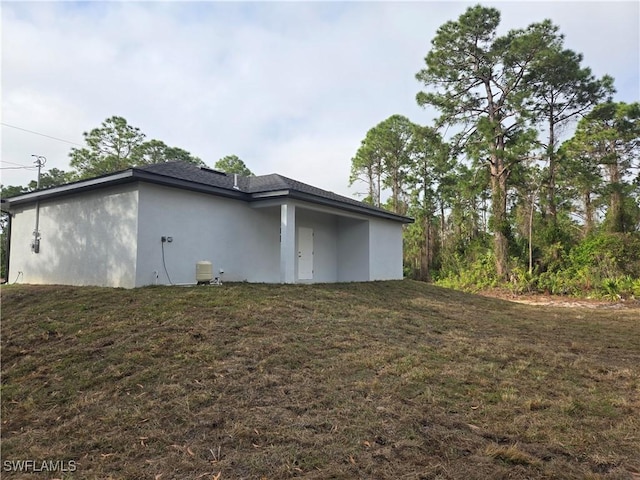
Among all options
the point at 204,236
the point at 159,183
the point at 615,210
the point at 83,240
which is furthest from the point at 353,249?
the point at 615,210

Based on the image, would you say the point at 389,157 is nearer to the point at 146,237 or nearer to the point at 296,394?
the point at 146,237

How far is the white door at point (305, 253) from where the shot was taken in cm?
1241

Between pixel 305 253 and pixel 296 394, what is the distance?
885cm

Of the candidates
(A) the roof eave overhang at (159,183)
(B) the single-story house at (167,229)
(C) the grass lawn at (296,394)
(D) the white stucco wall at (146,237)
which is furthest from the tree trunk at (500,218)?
(C) the grass lawn at (296,394)

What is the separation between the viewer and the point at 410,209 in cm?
2522

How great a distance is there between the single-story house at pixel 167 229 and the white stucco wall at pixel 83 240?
0.9 inches

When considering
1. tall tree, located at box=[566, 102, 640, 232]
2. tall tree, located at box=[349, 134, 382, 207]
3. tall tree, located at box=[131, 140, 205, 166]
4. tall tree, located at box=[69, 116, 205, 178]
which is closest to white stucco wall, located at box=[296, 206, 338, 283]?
tall tree, located at box=[566, 102, 640, 232]

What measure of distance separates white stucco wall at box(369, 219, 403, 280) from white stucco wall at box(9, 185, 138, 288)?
7.68 m

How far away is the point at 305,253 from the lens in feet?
41.2

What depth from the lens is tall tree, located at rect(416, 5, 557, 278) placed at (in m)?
18.1

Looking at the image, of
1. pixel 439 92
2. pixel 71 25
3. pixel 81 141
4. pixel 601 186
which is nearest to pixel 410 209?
pixel 439 92

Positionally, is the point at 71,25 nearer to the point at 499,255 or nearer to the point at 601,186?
the point at 499,255

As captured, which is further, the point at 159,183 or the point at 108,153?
the point at 108,153

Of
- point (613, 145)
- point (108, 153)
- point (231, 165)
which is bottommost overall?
point (613, 145)
